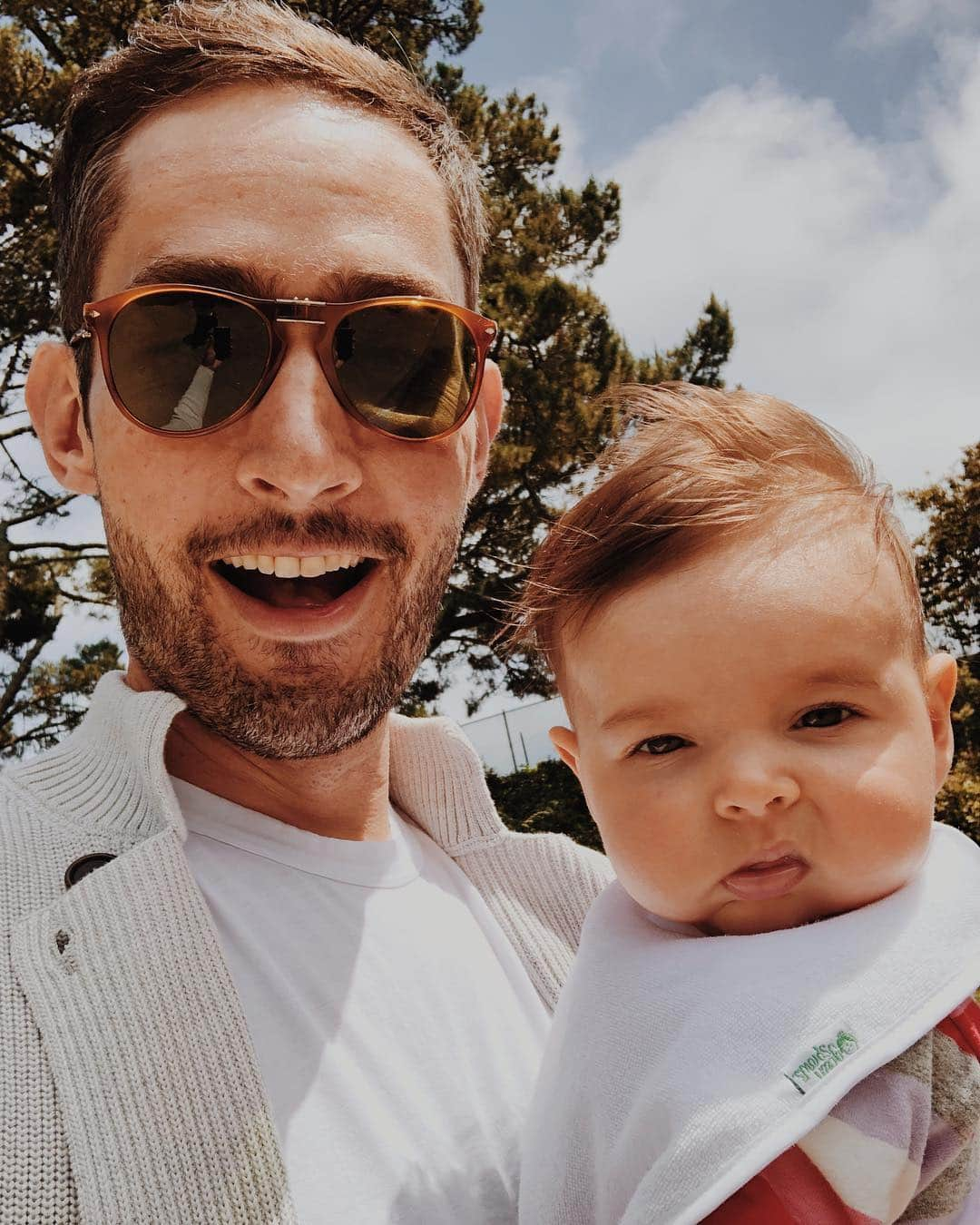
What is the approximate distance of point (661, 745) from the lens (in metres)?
1.41

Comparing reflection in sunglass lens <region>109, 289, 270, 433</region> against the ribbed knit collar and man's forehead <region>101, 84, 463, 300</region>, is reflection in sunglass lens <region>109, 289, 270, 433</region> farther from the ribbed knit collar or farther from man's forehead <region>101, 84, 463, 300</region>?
the ribbed knit collar

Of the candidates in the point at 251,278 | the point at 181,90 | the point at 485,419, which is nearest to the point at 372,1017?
the point at 251,278

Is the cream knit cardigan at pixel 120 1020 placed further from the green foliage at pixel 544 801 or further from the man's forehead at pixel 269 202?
the green foliage at pixel 544 801

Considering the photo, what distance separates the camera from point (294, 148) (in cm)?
167

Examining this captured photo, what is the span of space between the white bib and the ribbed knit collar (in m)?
0.65

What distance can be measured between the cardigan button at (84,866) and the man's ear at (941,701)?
122 centimetres

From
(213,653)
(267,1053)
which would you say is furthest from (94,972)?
(213,653)

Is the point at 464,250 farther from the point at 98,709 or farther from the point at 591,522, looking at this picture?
the point at 98,709

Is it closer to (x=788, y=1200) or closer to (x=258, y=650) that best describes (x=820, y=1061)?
(x=788, y=1200)

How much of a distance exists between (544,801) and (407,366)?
38.2 feet

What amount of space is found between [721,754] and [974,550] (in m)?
17.0

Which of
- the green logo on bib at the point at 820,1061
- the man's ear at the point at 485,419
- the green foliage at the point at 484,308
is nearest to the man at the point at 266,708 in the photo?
the man's ear at the point at 485,419

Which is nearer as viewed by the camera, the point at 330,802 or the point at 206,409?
the point at 206,409

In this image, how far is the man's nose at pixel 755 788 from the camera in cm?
127
